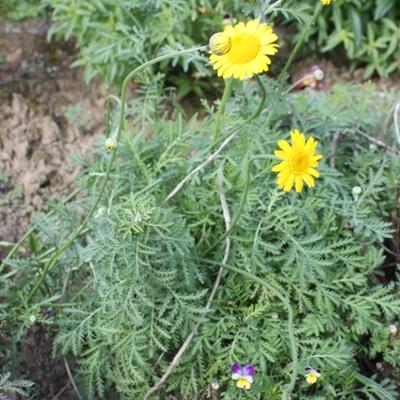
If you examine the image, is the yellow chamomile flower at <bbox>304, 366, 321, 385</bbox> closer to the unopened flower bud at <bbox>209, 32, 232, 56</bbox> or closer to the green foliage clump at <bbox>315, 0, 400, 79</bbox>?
the unopened flower bud at <bbox>209, 32, 232, 56</bbox>

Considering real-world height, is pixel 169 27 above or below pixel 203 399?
above

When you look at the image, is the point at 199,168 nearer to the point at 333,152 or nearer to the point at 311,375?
the point at 333,152

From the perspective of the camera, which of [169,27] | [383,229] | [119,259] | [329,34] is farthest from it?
[329,34]

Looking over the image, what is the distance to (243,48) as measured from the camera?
142cm

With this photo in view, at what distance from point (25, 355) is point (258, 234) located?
747mm

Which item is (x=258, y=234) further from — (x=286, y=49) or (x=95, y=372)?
(x=286, y=49)

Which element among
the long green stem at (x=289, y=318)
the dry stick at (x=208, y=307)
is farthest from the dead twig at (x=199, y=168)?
the long green stem at (x=289, y=318)

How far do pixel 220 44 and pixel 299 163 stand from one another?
31 cm

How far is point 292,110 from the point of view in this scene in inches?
82.3

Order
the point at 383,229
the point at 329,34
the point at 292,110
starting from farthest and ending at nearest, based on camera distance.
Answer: the point at 329,34 < the point at 292,110 < the point at 383,229

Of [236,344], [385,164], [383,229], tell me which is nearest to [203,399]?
[236,344]

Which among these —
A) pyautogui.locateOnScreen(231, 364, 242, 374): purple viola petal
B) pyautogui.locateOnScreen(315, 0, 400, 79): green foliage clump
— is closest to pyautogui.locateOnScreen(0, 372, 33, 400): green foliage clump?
pyautogui.locateOnScreen(231, 364, 242, 374): purple viola petal

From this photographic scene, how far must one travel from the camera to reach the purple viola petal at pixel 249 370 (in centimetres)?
166

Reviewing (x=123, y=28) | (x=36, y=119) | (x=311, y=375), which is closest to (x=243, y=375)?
(x=311, y=375)
